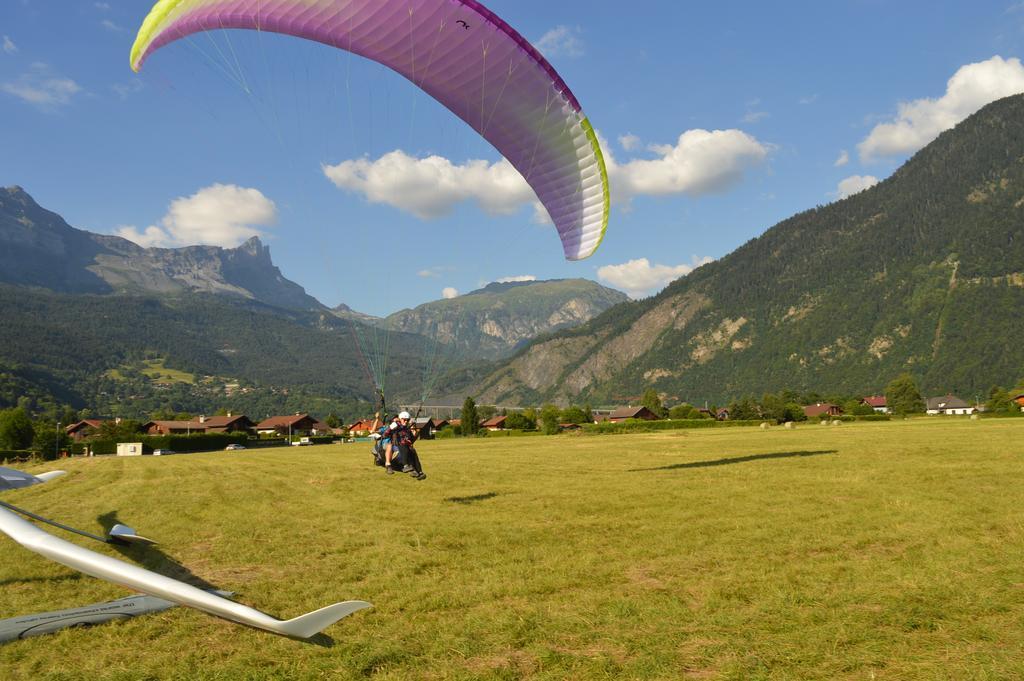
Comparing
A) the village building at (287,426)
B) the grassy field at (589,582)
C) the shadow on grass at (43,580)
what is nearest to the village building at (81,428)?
the village building at (287,426)

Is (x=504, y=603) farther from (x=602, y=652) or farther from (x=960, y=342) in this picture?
(x=960, y=342)

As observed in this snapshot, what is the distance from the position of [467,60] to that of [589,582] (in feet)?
35.2

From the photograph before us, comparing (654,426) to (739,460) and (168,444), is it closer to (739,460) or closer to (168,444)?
(739,460)

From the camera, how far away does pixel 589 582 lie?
7.94m

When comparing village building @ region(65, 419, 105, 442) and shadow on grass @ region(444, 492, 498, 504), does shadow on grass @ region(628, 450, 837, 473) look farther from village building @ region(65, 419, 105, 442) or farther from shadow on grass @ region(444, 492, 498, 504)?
village building @ region(65, 419, 105, 442)

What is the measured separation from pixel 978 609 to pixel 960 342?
691ft

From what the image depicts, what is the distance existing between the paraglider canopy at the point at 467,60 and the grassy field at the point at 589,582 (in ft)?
25.9

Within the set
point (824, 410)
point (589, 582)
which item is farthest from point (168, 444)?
point (824, 410)

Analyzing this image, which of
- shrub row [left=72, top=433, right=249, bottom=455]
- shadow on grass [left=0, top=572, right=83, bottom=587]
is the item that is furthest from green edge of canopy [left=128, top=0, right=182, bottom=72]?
shrub row [left=72, top=433, right=249, bottom=455]

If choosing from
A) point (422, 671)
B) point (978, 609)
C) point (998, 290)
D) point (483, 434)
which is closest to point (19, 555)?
point (422, 671)

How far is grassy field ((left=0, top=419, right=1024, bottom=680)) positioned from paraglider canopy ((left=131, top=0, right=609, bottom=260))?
7901 millimetres

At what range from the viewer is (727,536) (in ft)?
33.4

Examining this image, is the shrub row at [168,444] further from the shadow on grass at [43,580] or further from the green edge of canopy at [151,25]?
the shadow on grass at [43,580]

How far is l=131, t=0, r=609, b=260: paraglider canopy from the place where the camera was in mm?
12492
